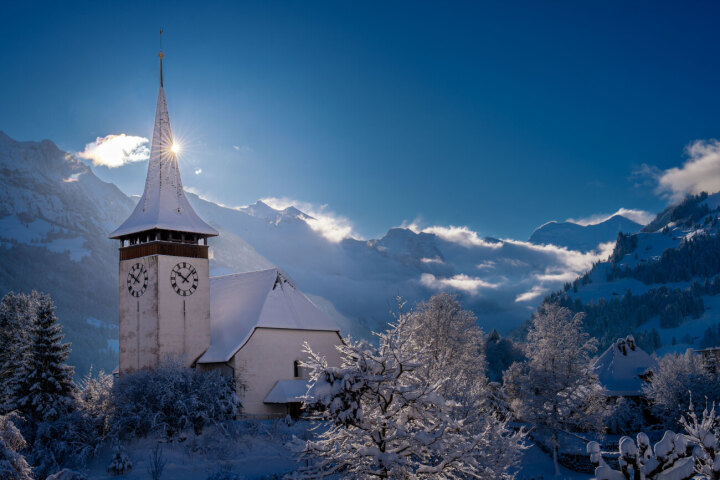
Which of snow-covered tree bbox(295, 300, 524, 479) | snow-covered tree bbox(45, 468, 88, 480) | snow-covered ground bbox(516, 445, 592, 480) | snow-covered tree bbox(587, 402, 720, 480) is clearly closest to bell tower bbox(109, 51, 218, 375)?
snow-covered tree bbox(45, 468, 88, 480)

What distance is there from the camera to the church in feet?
136

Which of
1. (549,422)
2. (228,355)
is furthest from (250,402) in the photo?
(549,422)

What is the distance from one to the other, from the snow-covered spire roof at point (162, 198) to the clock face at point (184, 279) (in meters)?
2.55

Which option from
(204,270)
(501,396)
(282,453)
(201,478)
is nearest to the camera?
(201,478)

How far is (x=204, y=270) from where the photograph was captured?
44.2 m

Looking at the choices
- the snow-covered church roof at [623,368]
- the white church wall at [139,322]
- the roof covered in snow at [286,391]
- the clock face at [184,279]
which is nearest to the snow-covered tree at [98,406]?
the white church wall at [139,322]

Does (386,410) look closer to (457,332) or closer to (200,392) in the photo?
(200,392)

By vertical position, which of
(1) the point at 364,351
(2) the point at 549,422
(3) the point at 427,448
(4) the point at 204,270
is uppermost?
(4) the point at 204,270

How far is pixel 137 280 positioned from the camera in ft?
141

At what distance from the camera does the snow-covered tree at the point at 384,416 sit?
11.5 metres

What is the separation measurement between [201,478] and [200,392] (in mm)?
7147

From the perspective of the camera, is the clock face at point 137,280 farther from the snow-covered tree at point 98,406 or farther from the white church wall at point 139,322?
the snow-covered tree at point 98,406

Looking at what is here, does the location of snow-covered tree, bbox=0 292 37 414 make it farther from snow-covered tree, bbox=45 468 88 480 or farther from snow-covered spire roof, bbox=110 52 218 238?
snow-covered tree, bbox=45 468 88 480

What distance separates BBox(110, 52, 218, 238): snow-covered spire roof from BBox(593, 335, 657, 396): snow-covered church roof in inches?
1659
